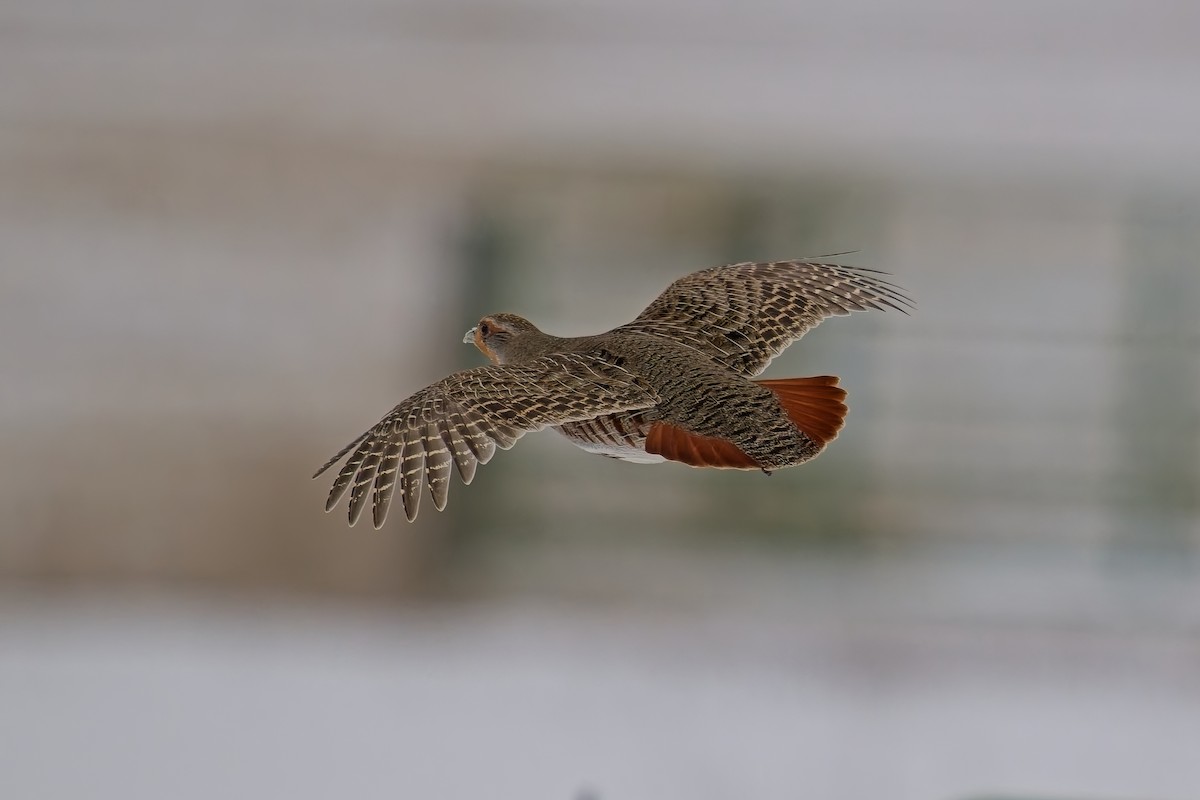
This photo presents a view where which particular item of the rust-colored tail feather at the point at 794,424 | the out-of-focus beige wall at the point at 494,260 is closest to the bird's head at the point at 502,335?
the rust-colored tail feather at the point at 794,424

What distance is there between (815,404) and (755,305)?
17 cm

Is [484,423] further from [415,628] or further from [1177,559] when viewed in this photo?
[1177,559]

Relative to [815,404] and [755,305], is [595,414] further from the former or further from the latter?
[755,305]

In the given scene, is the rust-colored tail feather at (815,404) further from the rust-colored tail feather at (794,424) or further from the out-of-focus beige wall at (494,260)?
the out-of-focus beige wall at (494,260)

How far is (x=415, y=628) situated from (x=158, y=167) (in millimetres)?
1392

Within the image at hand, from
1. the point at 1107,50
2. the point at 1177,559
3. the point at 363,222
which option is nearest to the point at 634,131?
the point at 363,222

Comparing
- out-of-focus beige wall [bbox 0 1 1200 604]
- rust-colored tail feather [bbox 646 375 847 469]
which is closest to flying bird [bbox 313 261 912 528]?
rust-colored tail feather [bbox 646 375 847 469]

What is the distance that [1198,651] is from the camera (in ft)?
10.3

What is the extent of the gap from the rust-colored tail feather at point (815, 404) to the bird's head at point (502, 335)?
118mm

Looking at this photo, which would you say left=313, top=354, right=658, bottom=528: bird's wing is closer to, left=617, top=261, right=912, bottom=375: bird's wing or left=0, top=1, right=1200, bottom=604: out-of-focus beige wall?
left=617, top=261, right=912, bottom=375: bird's wing

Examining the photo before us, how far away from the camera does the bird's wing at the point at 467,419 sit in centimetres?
49

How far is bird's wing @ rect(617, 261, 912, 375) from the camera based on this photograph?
63 centimetres

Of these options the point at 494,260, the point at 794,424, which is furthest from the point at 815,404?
the point at 494,260

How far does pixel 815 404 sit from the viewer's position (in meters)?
0.51
